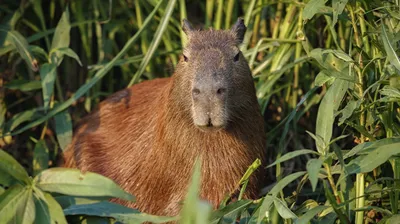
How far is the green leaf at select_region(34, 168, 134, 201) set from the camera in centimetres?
320

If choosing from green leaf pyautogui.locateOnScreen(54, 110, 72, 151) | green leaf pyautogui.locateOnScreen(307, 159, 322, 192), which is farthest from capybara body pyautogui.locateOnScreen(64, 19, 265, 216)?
green leaf pyautogui.locateOnScreen(307, 159, 322, 192)

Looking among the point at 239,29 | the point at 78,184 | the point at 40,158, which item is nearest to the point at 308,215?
the point at 78,184

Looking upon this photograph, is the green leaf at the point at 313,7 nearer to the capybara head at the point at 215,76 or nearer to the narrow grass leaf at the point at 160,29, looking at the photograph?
the capybara head at the point at 215,76

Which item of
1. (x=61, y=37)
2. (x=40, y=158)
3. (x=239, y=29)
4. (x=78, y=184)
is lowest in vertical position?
(x=40, y=158)

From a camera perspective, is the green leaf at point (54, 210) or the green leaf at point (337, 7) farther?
the green leaf at point (337, 7)

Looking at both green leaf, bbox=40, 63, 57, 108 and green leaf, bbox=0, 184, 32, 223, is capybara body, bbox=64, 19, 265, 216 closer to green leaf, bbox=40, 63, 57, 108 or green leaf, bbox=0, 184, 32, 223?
green leaf, bbox=40, 63, 57, 108

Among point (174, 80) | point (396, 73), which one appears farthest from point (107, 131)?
point (396, 73)

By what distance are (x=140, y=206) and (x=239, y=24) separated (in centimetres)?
113

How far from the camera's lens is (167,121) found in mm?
4539

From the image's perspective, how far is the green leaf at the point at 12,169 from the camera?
10.8ft

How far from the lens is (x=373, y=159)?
11.6 ft

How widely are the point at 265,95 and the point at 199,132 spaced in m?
1.15

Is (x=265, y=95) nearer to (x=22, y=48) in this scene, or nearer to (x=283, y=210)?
(x=22, y=48)

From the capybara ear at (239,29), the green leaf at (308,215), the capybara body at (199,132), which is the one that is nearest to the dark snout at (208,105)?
the capybara body at (199,132)
